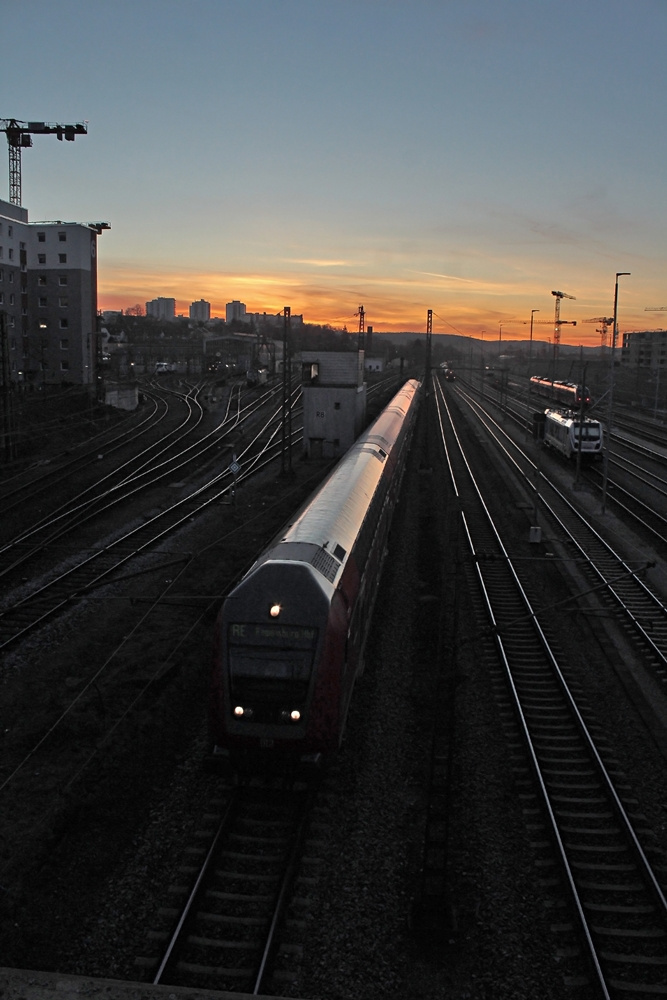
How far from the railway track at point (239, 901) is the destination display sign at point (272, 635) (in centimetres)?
211

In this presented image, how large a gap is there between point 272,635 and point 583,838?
5055 millimetres

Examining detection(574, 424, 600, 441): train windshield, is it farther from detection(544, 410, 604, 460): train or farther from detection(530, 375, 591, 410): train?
detection(530, 375, 591, 410): train

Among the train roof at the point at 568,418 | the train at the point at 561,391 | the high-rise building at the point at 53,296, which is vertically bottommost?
the train roof at the point at 568,418

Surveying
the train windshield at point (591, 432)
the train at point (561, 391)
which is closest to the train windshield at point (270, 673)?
the train windshield at point (591, 432)

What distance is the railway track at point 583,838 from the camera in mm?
8211

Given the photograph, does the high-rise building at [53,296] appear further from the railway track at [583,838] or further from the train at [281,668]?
the train at [281,668]

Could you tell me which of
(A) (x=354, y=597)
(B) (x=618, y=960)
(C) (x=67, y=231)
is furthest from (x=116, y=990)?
(C) (x=67, y=231)

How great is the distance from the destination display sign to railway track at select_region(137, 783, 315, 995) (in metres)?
2.11

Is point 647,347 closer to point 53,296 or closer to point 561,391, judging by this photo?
point 561,391

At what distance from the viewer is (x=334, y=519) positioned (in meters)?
14.5

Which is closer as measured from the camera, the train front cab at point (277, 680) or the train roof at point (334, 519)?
the train front cab at point (277, 680)

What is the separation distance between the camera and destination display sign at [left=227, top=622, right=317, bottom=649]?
10.6 m

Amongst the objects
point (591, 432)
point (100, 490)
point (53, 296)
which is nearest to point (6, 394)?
point (100, 490)

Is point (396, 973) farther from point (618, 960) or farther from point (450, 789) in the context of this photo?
point (450, 789)
